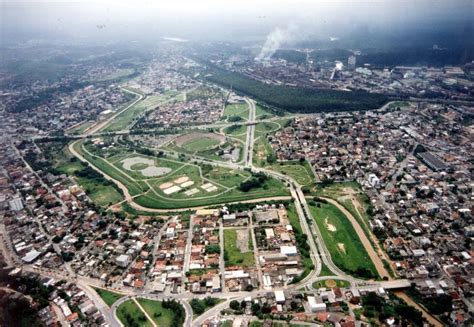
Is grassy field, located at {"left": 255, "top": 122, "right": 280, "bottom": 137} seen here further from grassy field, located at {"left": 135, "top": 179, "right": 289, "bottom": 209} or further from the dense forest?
the dense forest

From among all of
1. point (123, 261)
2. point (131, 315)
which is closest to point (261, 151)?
point (123, 261)

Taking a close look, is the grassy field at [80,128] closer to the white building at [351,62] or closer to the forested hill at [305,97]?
the forested hill at [305,97]

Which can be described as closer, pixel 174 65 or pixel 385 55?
pixel 385 55

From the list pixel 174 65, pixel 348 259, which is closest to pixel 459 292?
pixel 348 259

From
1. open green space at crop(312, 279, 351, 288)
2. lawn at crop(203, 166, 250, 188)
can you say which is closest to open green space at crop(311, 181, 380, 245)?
open green space at crop(312, 279, 351, 288)

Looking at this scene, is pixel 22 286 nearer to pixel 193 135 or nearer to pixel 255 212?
pixel 255 212

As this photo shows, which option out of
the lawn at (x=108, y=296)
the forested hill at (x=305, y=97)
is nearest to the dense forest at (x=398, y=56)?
the forested hill at (x=305, y=97)

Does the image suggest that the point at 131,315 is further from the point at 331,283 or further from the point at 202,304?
the point at 331,283

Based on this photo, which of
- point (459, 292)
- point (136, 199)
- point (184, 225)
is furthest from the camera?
point (136, 199)
